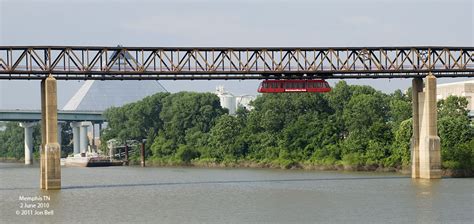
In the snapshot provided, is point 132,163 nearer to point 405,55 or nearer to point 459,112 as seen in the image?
point 459,112

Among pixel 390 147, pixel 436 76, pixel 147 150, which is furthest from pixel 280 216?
pixel 147 150

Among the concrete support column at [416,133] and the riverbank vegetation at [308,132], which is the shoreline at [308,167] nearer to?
the riverbank vegetation at [308,132]

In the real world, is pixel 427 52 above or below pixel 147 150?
above

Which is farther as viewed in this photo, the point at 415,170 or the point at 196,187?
the point at 415,170

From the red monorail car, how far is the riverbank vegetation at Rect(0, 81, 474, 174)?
57.0 ft

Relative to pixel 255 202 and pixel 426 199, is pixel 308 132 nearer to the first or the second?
pixel 426 199

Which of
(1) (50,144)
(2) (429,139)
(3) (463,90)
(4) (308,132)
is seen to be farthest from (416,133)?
(3) (463,90)

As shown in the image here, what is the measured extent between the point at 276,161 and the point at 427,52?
5023 cm

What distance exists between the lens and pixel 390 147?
12462 cm

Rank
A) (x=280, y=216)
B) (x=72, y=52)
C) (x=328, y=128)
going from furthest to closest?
(x=328, y=128) → (x=72, y=52) → (x=280, y=216)

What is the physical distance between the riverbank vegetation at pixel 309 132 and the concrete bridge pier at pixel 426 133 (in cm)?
786

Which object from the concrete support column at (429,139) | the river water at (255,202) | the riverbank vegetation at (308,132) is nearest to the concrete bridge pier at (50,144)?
the river water at (255,202)

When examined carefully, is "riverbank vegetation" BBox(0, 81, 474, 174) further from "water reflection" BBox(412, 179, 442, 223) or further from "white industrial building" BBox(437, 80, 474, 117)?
"white industrial building" BBox(437, 80, 474, 117)

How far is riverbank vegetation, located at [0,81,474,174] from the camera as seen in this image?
122 metres
